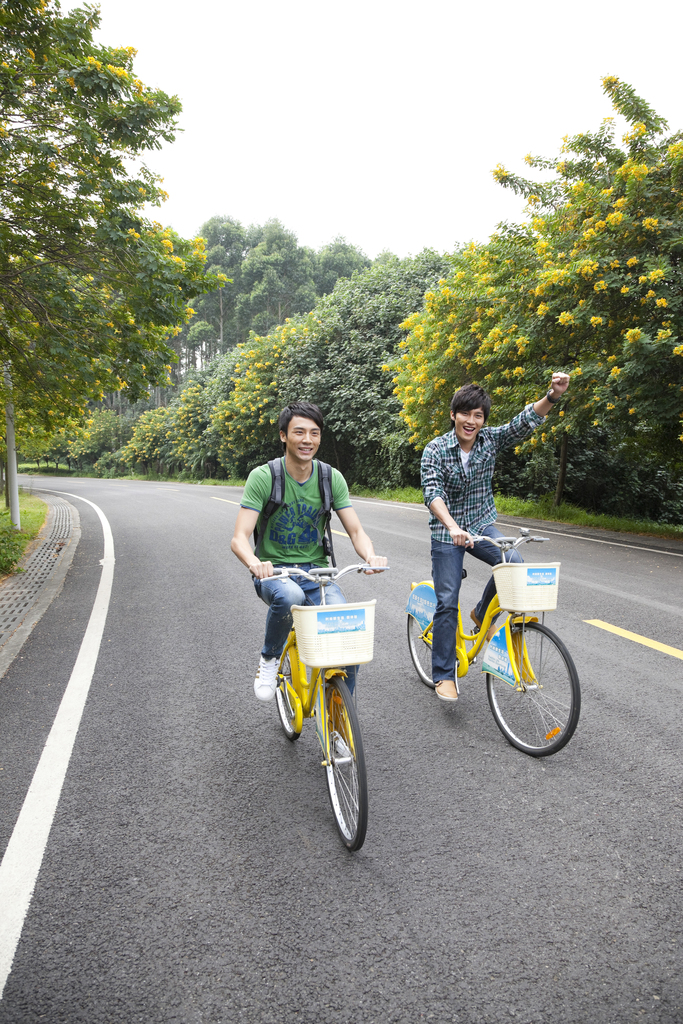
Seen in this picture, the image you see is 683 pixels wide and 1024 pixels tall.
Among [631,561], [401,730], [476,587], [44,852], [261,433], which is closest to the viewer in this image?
[44,852]

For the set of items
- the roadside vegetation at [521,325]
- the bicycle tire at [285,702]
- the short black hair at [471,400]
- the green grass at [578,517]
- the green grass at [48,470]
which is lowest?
the green grass at [48,470]

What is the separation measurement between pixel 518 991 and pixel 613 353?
11.4 metres

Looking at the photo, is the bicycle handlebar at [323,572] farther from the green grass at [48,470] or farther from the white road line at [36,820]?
the green grass at [48,470]

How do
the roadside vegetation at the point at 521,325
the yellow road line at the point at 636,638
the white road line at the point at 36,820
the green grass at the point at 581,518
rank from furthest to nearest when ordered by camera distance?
1. the green grass at the point at 581,518
2. the roadside vegetation at the point at 521,325
3. the yellow road line at the point at 636,638
4. the white road line at the point at 36,820

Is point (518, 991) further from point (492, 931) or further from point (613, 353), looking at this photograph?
point (613, 353)

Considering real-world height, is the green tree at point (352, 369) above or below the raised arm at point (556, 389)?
above

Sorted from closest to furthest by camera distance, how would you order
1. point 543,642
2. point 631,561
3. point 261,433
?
point 543,642 < point 631,561 < point 261,433

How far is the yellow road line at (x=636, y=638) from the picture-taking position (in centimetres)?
532

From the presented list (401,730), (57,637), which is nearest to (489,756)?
(401,730)

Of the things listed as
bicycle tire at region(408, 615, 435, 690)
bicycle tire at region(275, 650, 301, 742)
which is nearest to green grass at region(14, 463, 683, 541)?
bicycle tire at region(408, 615, 435, 690)

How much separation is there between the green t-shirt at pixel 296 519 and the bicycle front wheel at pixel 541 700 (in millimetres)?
1221

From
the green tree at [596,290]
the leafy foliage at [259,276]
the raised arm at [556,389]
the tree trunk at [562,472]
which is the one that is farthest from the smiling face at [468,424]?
the leafy foliage at [259,276]

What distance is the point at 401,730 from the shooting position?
3963 millimetres

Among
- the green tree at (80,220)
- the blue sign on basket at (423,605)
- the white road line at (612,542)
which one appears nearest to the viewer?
the blue sign on basket at (423,605)
